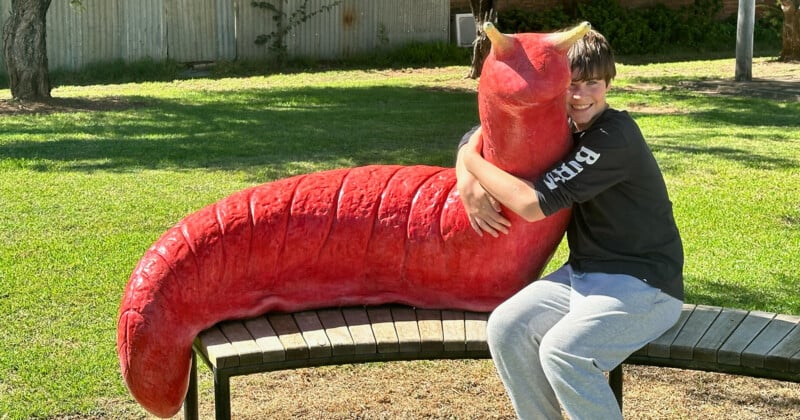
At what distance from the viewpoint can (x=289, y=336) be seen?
3.17 meters

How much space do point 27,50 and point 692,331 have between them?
11.1 metres

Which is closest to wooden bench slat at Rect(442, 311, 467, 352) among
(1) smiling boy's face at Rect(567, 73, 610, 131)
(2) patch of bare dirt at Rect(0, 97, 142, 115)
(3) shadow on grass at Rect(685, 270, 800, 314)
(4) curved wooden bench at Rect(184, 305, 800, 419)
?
(4) curved wooden bench at Rect(184, 305, 800, 419)

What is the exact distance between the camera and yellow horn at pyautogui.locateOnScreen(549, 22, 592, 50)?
9.50 feet

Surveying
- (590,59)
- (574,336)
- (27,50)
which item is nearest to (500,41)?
(590,59)

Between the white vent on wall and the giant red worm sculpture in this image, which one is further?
the white vent on wall

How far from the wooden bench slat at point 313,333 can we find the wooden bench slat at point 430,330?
292 mm

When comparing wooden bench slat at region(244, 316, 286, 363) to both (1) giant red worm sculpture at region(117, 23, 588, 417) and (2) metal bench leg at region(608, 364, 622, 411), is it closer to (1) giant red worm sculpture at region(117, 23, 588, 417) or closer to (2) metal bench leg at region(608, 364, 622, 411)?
(1) giant red worm sculpture at region(117, 23, 588, 417)

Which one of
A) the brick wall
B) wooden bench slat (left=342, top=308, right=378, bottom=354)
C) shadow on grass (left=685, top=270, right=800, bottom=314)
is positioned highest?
the brick wall

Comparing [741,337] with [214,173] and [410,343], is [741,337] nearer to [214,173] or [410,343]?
[410,343]

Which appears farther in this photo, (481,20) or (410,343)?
(481,20)

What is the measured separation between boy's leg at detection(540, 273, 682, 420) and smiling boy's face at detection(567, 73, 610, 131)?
489mm

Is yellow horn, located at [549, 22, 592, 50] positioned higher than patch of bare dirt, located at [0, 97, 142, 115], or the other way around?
yellow horn, located at [549, 22, 592, 50]

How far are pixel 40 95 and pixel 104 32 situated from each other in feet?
14.6

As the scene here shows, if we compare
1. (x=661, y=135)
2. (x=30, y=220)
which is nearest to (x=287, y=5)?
(x=661, y=135)
